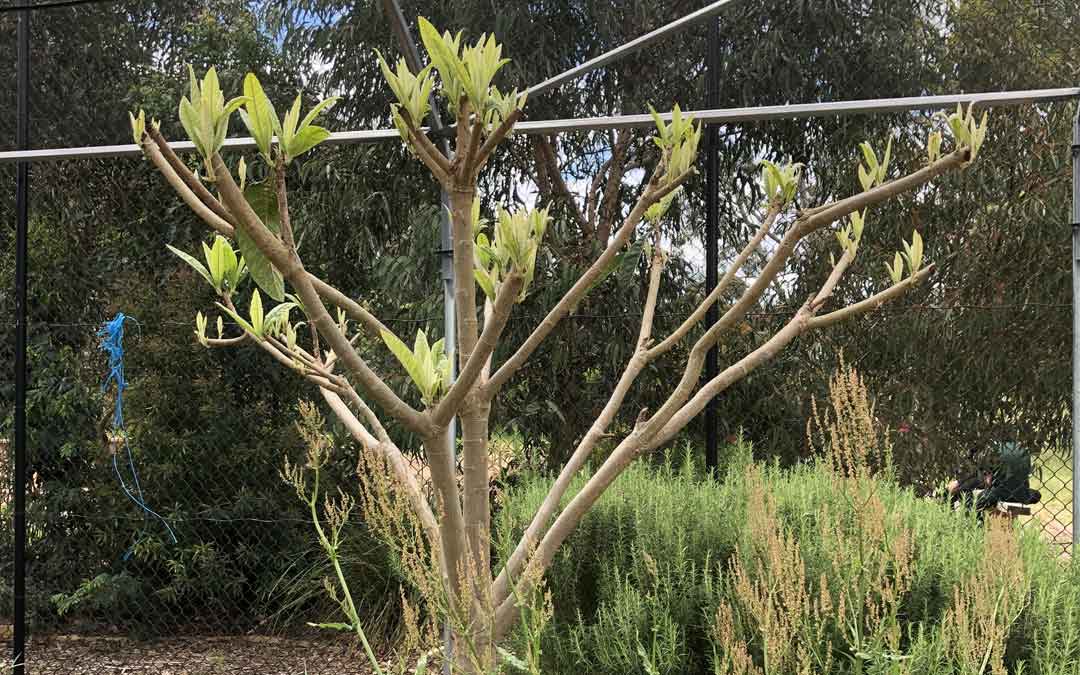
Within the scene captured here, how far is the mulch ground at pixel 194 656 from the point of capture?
3.47 meters

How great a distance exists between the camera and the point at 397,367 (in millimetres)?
3885

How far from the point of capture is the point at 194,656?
362 centimetres

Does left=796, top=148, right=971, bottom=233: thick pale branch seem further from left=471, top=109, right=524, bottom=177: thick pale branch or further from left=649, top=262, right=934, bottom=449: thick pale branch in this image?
left=471, top=109, right=524, bottom=177: thick pale branch

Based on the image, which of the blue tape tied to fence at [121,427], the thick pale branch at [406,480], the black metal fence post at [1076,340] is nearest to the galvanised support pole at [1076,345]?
the black metal fence post at [1076,340]

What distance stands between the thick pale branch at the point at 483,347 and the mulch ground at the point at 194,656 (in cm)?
227

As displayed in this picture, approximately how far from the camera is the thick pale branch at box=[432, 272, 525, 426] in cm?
134

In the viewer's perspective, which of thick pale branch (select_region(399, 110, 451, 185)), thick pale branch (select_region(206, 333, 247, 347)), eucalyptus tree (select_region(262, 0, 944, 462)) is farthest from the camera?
eucalyptus tree (select_region(262, 0, 944, 462))

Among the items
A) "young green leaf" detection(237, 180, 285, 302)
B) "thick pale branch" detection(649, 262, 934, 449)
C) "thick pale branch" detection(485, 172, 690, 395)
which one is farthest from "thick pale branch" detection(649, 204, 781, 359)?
"young green leaf" detection(237, 180, 285, 302)

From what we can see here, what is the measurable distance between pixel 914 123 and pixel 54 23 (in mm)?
3940

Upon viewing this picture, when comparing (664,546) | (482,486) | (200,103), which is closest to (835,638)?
(664,546)

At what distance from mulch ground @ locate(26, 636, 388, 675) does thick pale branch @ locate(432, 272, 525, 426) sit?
2.27 m

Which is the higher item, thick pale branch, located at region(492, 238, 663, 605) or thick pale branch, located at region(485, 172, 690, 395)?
thick pale branch, located at region(485, 172, 690, 395)

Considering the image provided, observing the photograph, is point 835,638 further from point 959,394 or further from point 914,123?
point 914,123

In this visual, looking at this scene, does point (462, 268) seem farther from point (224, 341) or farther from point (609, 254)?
point (224, 341)
